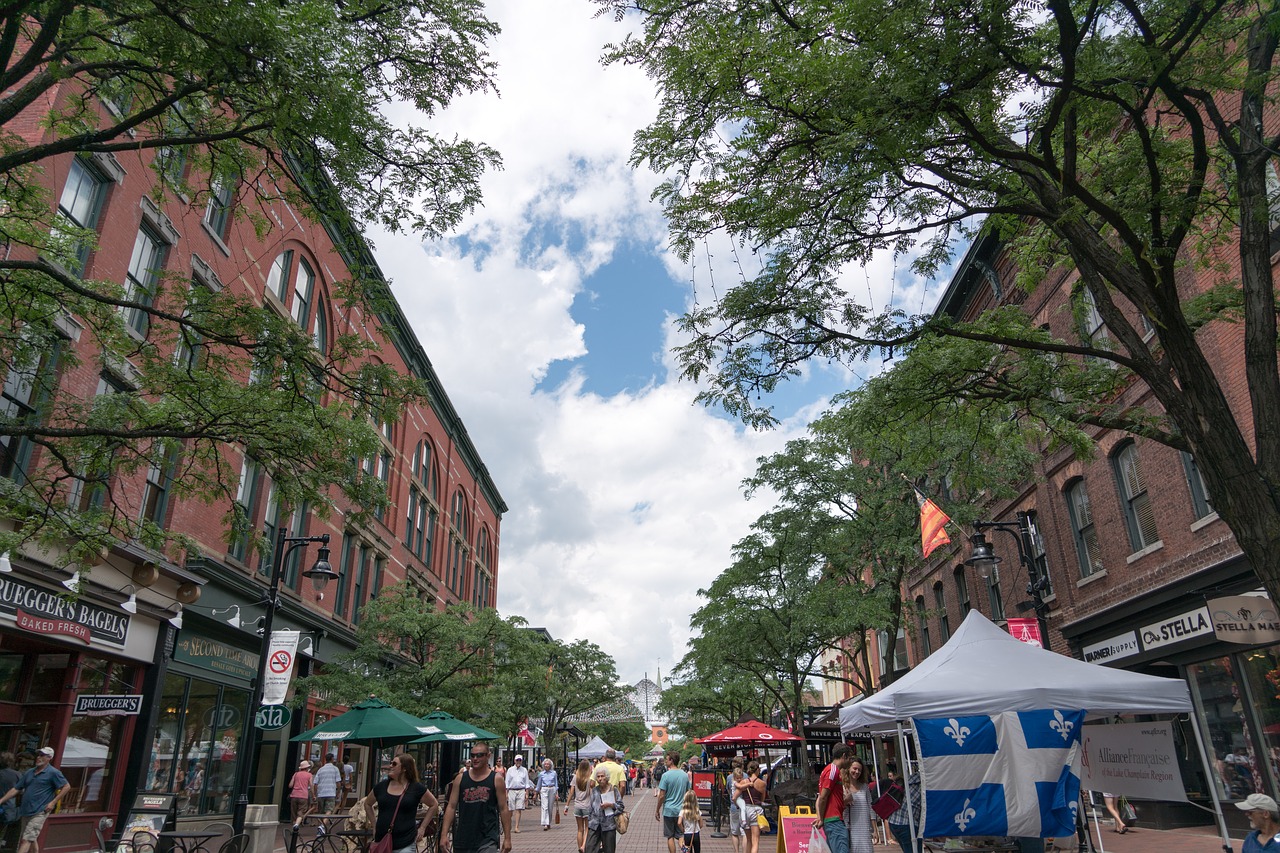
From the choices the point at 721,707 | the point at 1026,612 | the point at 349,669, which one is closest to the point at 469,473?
the point at 721,707

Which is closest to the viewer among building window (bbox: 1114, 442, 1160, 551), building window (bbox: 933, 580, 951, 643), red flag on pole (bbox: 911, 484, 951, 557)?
building window (bbox: 1114, 442, 1160, 551)

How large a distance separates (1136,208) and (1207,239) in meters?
2.35

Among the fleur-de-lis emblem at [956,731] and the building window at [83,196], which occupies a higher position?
the building window at [83,196]

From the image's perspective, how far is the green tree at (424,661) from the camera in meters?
22.1

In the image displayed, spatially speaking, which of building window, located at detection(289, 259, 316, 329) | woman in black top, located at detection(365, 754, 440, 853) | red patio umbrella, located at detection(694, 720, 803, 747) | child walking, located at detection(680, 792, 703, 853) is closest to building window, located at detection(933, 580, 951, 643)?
red patio umbrella, located at detection(694, 720, 803, 747)

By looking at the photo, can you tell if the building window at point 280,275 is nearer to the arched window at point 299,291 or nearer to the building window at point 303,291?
the arched window at point 299,291

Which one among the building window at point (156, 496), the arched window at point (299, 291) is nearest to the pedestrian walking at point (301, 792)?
the building window at point (156, 496)

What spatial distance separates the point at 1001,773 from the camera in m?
8.65

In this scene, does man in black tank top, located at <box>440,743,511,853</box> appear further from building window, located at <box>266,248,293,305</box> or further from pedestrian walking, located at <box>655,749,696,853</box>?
building window, located at <box>266,248,293,305</box>

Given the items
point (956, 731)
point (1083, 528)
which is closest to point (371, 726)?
point (956, 731)

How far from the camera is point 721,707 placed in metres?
55.6

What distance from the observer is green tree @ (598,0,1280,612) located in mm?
7809

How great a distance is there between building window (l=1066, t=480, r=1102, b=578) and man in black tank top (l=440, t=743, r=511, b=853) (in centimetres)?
1711

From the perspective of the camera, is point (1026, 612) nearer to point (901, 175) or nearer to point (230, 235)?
point (901, 175)
